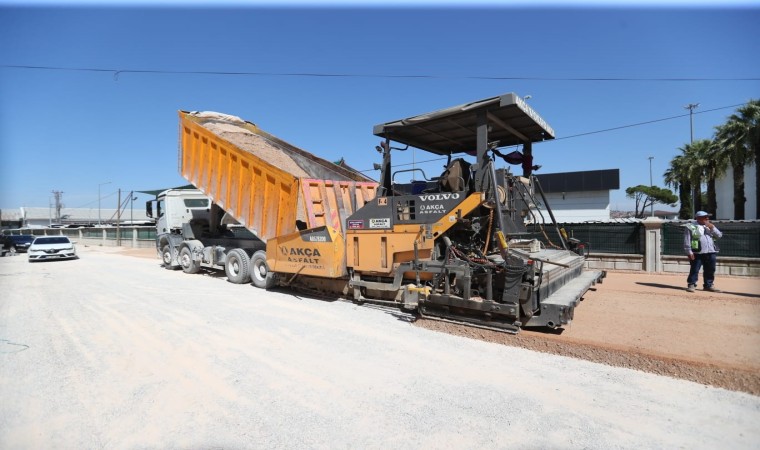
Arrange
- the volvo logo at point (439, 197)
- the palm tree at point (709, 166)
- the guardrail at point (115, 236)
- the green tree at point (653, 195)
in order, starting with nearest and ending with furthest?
the volvo logo at point (439, 197)
the palm tree at point (709, 166)
the guardrail at point (115, 236)
the green tree at point (653, 195)

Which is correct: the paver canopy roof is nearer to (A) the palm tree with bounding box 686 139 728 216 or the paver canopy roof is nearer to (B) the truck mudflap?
(B) the truck mudflap

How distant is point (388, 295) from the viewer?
7410 millimetres

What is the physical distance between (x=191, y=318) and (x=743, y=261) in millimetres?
13201

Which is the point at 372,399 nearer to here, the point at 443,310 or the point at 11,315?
the point at 443,310

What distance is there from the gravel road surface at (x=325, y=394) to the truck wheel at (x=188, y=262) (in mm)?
6209

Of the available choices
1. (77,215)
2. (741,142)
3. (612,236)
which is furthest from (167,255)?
(77,215)

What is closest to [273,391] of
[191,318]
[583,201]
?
[191,318]

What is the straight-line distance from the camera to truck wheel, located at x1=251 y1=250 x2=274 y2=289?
9.53 m

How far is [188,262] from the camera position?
12.8 m

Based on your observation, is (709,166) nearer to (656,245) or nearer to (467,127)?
(656,245)

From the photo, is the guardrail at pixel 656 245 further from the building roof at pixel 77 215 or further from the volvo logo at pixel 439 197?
the building roof at pixel 77 215

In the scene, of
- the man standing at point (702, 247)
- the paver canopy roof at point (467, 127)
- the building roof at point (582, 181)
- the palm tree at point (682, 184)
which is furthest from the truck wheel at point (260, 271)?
A: the palm tree at point (682, 184)

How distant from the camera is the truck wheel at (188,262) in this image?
1249 cm

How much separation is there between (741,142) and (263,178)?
27302 mm
